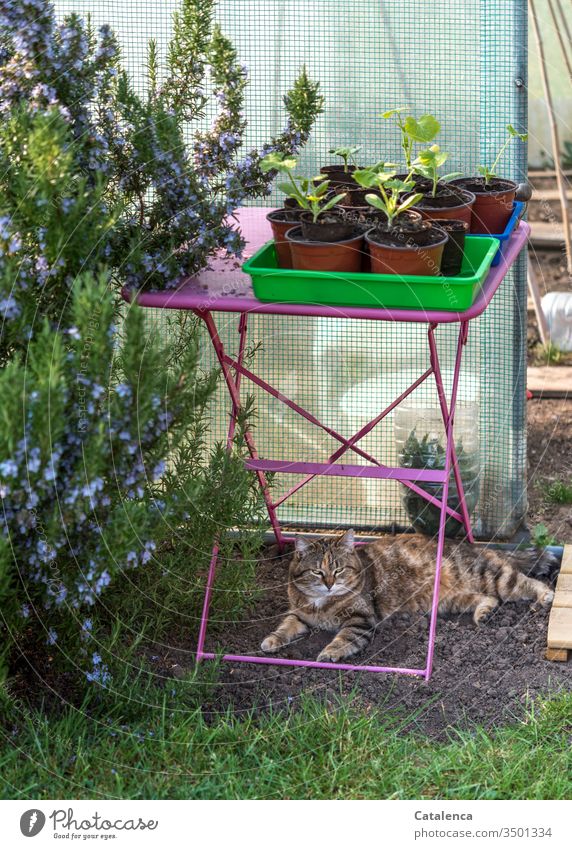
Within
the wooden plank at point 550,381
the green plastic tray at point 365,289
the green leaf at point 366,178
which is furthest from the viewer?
the wooden plank at point 550,381

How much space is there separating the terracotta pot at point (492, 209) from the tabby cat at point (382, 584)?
4.80 feet

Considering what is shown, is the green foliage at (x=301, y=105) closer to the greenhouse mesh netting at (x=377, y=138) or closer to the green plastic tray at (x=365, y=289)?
the green plastic tray at (x=365, y=289)

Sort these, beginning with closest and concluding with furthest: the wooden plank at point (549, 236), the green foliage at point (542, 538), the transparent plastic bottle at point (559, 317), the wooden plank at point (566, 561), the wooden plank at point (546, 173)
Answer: the wooden plank at point (566, 561)
the green foliage at point (542, 538)
the transparent plastic bottle at point (559, 317)
the wooden plank at point (549, 236)
the wooden plank at point (546, 173)

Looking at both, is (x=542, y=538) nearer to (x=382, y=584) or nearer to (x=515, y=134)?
(x=382, y=584)

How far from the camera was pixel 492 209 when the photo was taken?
185 inches

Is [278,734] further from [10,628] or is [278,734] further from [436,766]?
[10,628]

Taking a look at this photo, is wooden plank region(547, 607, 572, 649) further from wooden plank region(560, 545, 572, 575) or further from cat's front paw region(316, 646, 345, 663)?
cat's front paw region(316, 646, 345, 663)

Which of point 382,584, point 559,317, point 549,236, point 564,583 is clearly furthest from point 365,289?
point 549,236

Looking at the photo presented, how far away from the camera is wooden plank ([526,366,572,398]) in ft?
23.2

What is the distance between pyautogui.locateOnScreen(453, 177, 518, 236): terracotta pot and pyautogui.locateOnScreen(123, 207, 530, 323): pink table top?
0.11 m

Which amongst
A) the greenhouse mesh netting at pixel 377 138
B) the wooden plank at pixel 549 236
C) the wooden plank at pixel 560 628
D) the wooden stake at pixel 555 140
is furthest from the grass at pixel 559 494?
the wooden plank at pixel 549 236

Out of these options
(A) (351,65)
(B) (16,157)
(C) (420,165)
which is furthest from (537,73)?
(B) (16,157)

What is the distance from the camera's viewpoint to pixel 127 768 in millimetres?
3898

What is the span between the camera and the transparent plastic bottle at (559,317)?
24.1 ft
